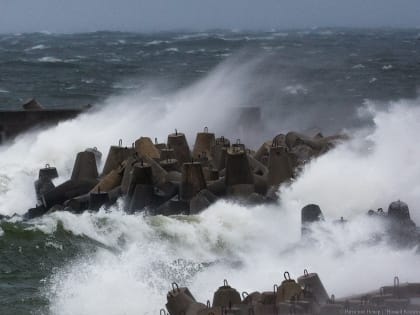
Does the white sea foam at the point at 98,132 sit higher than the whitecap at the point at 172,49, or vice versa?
the whitecap at the point at 172,49

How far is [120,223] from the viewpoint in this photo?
1439 centimetres

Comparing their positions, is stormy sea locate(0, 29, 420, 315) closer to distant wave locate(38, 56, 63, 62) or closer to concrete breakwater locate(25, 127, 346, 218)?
concrete breakwater locate(25, 127, 346, 218)

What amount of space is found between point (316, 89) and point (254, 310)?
98.8 feet

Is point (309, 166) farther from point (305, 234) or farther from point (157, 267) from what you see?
point (157, 267)

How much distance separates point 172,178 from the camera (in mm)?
15711

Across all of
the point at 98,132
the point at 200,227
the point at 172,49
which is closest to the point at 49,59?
the point at 172,49

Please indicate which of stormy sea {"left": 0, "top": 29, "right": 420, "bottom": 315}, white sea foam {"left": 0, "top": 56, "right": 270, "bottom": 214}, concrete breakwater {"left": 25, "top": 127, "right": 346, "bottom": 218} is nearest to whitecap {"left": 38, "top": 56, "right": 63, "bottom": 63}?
stormy sea {"left": 0, "top": 29, "right": 420, "bottom": 315}

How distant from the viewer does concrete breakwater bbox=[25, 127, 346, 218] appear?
15.2 metres

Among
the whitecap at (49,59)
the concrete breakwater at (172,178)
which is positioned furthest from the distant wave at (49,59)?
the concrete breakwater at (172,178)

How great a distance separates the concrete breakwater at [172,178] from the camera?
15.2 m

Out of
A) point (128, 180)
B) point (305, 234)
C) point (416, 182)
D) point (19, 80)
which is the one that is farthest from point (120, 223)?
point (19, 80)

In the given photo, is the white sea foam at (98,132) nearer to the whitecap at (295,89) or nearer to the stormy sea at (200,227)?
the stormy sea at (200,227)

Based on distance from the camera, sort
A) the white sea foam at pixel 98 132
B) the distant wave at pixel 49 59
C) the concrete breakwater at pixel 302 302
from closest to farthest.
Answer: the concrete breakwater at pixel 302 302 < the white sea foam at pixel 98 132 < the distant wave at pixel 49 59

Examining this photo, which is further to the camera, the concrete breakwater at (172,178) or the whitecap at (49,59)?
the whitecap at (49,59)
